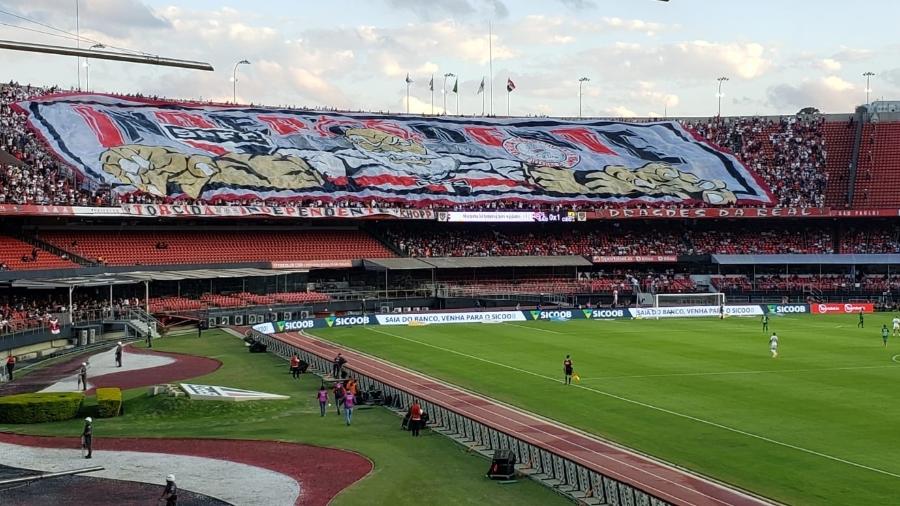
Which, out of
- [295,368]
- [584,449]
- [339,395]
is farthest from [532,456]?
[295,368]

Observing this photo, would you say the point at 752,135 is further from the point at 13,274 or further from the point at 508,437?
the point at 508,437

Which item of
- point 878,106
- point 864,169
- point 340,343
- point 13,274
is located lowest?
point 340,343

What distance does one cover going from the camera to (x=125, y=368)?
165 feet

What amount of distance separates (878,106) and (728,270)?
29.8 m

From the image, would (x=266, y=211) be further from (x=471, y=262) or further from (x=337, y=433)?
(x=337, y=433)

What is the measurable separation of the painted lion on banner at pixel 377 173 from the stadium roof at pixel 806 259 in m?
7.32

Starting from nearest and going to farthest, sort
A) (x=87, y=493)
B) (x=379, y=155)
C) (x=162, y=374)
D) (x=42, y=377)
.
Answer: (x=87, y=493) → (x=42, y=377) → (x=162, y=374) → (x=379, y=155)

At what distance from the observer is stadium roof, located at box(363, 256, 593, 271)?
85750mm

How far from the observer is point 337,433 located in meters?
33.7

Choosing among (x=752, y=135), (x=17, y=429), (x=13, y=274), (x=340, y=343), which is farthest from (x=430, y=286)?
(x=17, y=429)

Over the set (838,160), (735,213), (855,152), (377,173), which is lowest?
(735,213)

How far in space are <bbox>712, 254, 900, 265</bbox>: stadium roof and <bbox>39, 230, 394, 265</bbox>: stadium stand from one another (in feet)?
105

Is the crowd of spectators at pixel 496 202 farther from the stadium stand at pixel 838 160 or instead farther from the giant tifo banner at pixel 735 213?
the giant tifo banner at pixel 735 213

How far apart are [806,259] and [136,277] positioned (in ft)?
198
